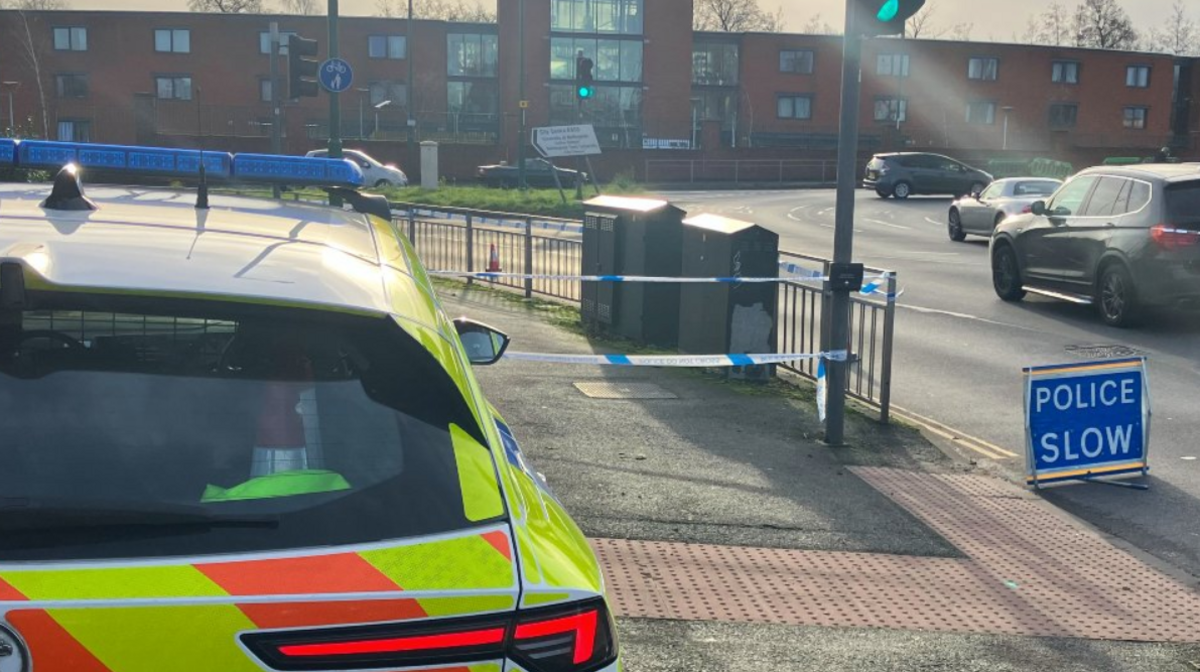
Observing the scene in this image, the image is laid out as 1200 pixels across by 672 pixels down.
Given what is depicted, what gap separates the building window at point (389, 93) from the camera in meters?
68.5

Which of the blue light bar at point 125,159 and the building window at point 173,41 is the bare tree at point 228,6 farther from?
the blue light bar at point 125,159

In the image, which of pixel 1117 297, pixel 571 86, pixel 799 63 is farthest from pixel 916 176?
pixel 1117 297

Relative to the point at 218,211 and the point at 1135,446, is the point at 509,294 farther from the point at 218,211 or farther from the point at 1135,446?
the point at 218,211

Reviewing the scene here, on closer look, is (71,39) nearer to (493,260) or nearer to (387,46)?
(387,46)

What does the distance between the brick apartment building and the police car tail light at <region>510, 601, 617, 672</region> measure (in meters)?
56.3

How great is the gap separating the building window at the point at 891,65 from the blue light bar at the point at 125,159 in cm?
7079

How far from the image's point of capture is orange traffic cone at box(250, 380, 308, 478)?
2.42m

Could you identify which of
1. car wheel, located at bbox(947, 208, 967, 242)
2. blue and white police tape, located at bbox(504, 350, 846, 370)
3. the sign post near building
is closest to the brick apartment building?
the sign post near building

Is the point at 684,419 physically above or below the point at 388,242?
below

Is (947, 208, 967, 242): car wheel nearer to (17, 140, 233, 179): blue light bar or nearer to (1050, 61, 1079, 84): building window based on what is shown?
(17, 140, 233, 179): blue light bar

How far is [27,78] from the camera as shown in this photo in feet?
217

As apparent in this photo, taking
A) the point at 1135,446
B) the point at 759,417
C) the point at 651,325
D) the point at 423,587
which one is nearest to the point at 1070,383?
the point at 1135,446

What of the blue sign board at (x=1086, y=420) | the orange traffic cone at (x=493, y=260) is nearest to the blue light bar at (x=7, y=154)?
the blue sign board at (x=1086, y=420)

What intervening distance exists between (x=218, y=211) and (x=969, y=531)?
465 centimetres
